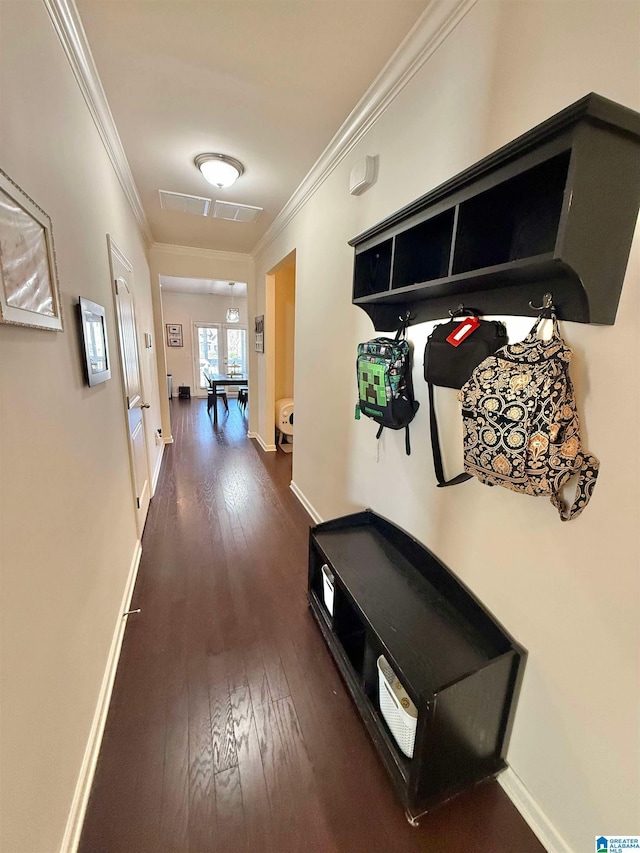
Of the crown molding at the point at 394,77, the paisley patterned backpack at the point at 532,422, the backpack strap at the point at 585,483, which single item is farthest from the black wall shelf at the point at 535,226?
the crown molding at the point at 394,77

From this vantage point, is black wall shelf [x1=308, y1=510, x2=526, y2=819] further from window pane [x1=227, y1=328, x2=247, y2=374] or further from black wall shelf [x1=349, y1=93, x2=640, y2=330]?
window pane [x1=227, y1=328, x2=247, y2=374]

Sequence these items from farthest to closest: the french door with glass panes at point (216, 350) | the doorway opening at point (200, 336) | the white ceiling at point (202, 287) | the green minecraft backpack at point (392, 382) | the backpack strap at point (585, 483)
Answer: the french door with glass panes at point (216, 350) < the doorway opening at point (200, 336) < the white ceiling at point (202, 287) < the green minecraft backpack at point (392, 382) < the backpack strap at point (585, 483)

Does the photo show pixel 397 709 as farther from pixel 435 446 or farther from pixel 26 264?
pixel 26 264

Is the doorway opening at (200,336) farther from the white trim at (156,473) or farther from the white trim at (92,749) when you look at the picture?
the white trim at (92,749)

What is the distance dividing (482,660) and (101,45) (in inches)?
111

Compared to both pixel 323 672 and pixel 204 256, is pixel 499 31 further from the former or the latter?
pixel 204 256

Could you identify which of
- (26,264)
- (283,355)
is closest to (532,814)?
(26,264)

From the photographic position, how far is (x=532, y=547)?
3.37ft

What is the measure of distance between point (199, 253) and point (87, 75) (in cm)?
294

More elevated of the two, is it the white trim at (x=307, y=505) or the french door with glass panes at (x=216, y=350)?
the french door with glass panes at (x=216, y=350)

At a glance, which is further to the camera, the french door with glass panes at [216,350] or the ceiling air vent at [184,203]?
the french door with glass panes at [216,350]

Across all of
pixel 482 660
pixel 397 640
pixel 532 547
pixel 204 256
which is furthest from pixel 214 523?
pixel 204 256

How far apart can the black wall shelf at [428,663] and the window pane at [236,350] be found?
26.5ft

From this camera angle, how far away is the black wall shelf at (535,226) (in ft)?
2.40
